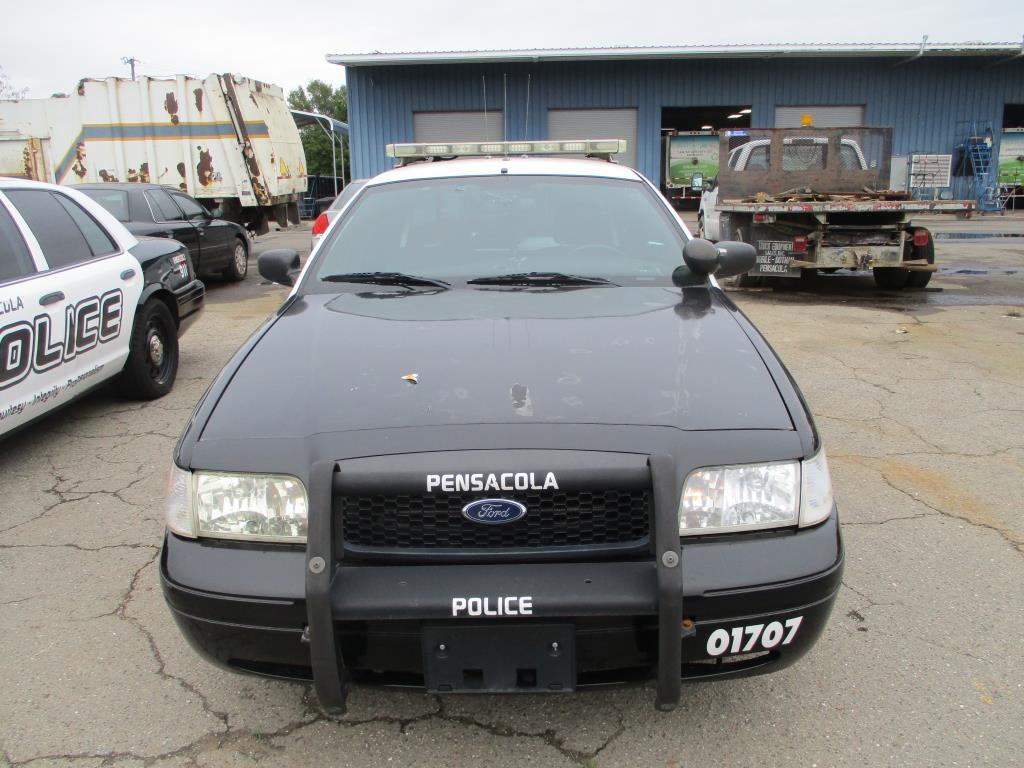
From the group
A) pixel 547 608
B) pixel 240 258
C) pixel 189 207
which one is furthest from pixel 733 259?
pixel 240 258

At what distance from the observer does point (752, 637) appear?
1979 mm

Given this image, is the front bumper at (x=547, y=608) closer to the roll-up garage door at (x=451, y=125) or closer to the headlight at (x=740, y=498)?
the headlight at (x=740, y=498)

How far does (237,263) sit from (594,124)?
11.9 meters

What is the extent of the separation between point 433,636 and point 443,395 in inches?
24.9

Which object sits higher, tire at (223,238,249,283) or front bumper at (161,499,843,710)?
tire at (223,238,249,283)

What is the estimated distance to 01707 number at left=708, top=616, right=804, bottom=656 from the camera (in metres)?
1.96

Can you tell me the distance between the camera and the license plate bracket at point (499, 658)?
189 cm

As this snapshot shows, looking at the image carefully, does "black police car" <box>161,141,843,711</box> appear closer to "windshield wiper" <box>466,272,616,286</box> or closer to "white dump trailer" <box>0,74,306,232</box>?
"windshield wiper" <box>466,272,616,286</box>

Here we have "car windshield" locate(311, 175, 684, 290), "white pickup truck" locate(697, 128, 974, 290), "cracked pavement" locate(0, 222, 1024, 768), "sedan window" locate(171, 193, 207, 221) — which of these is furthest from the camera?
"sedan window" locate(171, 193, 207, 221)

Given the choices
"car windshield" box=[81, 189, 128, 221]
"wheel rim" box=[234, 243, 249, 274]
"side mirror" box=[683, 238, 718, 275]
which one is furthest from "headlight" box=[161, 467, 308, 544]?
"wheel rim" box=[234, 243, 249, 274]

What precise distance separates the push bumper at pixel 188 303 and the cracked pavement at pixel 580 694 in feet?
4.77

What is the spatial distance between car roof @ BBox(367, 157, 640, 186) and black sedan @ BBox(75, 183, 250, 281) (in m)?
6.81

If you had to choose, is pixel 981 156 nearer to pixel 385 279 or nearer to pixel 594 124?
pixel 594 124

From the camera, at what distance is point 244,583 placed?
6.48ft
